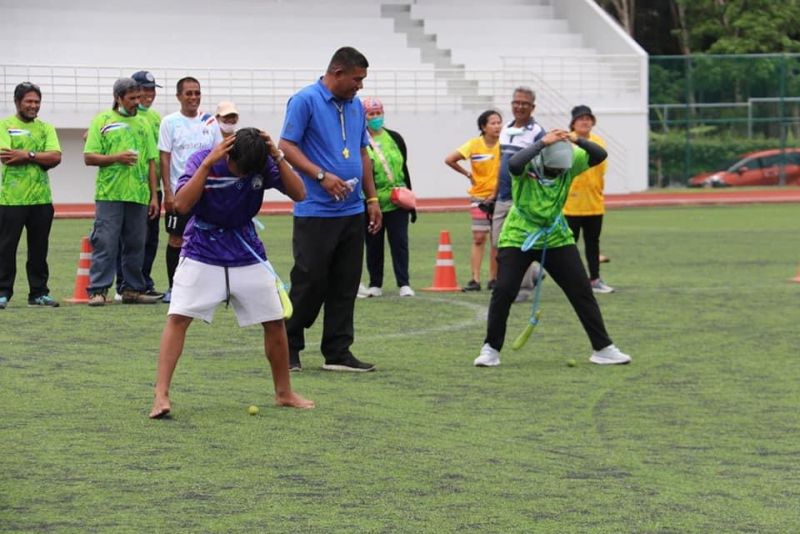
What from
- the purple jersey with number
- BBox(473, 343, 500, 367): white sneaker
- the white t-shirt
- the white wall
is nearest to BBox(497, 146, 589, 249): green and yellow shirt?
BBox(473, 343, 500, 367): white sneaker

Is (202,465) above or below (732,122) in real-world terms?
below

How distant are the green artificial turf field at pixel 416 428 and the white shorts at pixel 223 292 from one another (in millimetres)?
562

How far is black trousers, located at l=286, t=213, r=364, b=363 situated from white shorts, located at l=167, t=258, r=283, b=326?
1.60 meters

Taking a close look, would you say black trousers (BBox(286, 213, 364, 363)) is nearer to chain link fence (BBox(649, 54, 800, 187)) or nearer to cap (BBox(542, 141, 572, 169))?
cap (BBox(542, 141, 572, 169))

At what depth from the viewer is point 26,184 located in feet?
47.9

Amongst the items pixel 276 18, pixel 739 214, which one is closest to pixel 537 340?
pixel 739 214

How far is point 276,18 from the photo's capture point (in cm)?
4484

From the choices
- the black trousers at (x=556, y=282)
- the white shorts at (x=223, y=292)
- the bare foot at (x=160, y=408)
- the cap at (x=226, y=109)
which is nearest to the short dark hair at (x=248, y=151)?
the white shorts at (x=223, y=292)

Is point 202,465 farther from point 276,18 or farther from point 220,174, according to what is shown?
point 276,18

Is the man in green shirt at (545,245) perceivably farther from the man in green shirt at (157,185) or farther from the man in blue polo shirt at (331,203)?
the man in green shirt at (157,185)

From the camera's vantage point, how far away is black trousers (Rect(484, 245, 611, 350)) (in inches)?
447

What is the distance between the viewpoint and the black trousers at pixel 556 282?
11344mm

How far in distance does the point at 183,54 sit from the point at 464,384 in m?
32.1

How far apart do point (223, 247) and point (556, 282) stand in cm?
317
